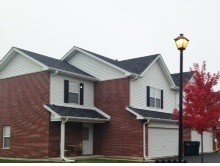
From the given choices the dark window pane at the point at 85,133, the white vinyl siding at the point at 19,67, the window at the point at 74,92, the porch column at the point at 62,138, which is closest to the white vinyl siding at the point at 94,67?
the window at the point at 74,92

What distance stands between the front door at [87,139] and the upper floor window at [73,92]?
5.99 feet

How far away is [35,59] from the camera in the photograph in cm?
2447

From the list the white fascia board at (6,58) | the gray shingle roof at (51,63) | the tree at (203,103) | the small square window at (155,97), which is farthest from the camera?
the small square window at (155,97)

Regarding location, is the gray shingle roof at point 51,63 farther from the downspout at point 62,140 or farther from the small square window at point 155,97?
the small square window at point 155,97

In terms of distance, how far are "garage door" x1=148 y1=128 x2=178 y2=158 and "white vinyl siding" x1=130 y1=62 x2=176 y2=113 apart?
6.46 feet

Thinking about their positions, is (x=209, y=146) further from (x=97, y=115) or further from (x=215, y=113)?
(x=215, y=113)

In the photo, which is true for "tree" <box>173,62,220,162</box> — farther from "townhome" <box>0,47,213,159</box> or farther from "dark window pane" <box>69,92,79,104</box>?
"dark window pane" <box>69,92,79,104</box>

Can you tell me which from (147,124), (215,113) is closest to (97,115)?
(147,124)

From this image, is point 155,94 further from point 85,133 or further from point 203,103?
point 203,103

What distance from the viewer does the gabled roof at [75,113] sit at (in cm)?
2286

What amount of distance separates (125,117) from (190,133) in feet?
32.5

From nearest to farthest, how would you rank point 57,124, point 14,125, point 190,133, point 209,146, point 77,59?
1. point 57,124
2. point 14,125
3. point 77,59
4. point 190,133
5. point 209,146

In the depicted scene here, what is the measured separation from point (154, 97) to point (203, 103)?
30.2 ft

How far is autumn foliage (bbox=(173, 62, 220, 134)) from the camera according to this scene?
19.8 m
